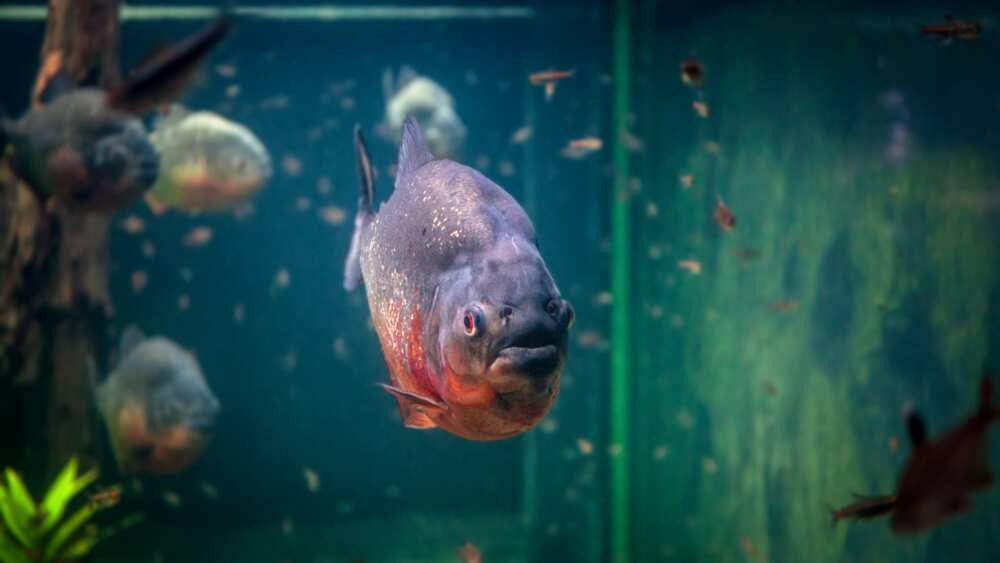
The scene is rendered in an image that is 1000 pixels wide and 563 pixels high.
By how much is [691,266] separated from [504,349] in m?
5.03

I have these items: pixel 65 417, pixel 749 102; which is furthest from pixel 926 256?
pixel 65 417

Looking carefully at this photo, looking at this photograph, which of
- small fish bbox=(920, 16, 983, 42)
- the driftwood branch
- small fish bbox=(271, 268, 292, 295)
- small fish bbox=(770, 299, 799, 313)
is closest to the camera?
small fish bbox=(920, 16, 983, 42)

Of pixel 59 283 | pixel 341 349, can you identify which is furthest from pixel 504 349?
pixel 341 349

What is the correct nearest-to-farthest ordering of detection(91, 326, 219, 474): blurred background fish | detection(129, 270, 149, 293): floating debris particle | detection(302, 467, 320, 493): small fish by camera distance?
detection(91, 326, 219, 474): blurred background fish < detection(129, 270, 149, 293): floating debris particle < detection(302, 467, 320, 493): small fish

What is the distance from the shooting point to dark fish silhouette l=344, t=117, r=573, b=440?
1.89 m

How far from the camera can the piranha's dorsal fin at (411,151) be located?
260 centimetres

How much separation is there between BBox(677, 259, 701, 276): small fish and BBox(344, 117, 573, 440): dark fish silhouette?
14.3ft

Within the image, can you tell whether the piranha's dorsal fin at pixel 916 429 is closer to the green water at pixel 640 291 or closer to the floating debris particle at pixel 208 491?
the green water at pixel 640 291

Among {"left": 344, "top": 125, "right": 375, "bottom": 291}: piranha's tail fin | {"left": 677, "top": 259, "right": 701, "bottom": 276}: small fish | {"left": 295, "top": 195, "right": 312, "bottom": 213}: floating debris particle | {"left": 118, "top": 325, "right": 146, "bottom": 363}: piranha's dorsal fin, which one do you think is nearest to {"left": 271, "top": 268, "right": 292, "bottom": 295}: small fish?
{"left": 295, "top": 195, "right": 312, "bottom": 213}: floating debris particle

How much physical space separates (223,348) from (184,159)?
4.56 meters

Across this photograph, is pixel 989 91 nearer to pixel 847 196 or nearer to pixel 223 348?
pixel 847 196

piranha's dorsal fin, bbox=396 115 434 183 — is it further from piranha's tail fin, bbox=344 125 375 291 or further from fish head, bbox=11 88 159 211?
fish head, bbox=11 88 159 211

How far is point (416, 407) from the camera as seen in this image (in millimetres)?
2111

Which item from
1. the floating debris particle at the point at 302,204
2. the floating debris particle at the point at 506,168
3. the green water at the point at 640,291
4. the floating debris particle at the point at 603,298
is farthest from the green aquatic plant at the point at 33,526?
the floating debris particle at the point at 506,168
